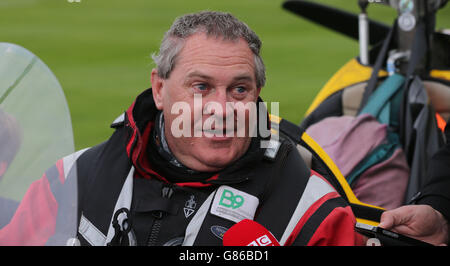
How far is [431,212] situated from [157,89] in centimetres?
72

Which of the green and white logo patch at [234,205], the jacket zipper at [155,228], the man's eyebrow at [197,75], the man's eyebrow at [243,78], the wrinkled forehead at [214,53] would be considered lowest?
the jacket zipper at [155,228]

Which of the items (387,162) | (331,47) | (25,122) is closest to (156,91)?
(25,122)

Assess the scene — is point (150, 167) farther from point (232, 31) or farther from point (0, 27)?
point (0, 27)

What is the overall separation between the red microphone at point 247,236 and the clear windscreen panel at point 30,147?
26 centimetres

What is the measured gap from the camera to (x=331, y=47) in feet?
25.0

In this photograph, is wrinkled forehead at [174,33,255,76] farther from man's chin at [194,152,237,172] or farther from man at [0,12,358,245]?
man's chin at [194,152,237,172]

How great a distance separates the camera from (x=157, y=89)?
1.59 metres

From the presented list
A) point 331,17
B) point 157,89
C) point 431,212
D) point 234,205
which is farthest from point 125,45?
point 234,205

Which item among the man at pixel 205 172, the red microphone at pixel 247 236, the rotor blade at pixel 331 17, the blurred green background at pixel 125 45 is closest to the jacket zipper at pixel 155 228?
the man at pixel 205 172

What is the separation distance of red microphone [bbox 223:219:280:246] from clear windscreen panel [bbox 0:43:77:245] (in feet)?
0.84

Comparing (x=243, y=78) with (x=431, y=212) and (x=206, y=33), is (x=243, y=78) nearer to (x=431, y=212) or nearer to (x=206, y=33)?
(x=206, y=33)

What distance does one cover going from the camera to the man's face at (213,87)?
1439 mm

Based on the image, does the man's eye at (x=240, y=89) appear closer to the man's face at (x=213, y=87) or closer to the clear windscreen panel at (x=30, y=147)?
the man's face at (x=213, y=87)

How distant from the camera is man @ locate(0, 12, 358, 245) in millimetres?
1409
